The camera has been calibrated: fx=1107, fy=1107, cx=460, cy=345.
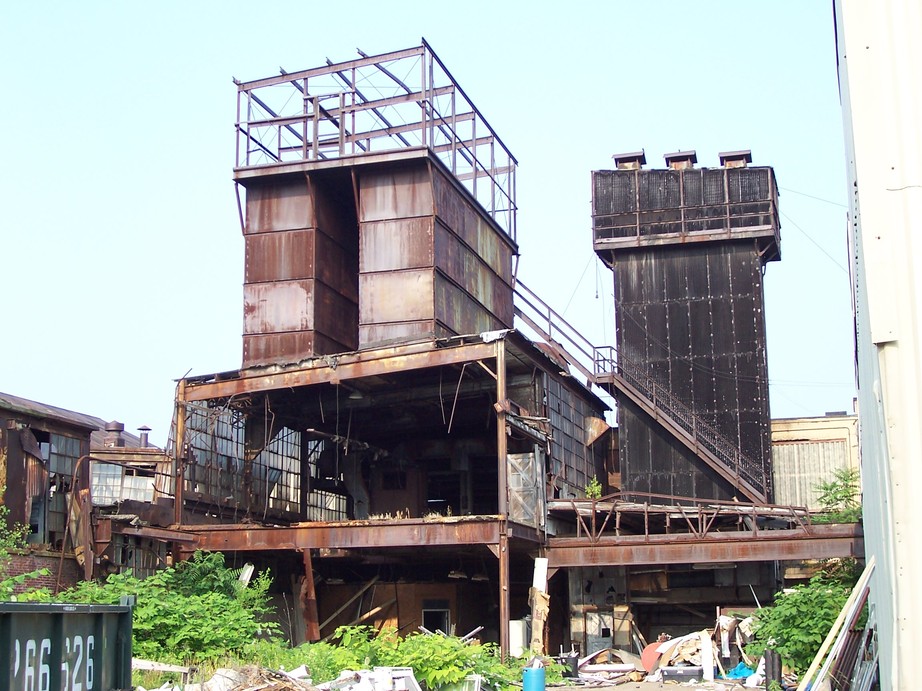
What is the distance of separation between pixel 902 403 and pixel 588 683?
693 inches

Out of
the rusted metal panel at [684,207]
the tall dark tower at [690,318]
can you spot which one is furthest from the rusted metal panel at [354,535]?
the rusted metal panel at [684,207]

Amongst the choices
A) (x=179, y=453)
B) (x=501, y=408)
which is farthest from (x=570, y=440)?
(x=179, y=453)

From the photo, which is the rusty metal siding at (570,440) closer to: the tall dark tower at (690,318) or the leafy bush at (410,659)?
the tall dark tower at (690,318)

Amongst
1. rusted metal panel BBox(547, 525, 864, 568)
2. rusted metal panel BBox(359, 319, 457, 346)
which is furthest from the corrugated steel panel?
rusted metal panel BBox(359, 319, 457, 346)

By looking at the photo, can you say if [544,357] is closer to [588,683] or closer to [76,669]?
[588,683]

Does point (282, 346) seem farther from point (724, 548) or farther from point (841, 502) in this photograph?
point (841, 502)

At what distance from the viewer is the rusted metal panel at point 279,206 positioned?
30.5 m

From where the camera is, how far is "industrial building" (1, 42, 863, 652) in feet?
85.9

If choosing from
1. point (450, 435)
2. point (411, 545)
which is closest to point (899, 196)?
point (411, 545)

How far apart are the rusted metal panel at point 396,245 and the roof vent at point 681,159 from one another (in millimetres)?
11646

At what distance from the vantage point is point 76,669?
891 centimetres

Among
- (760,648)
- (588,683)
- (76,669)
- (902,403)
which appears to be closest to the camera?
(902,403)

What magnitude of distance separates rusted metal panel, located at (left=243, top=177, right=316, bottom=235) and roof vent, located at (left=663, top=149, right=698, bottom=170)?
13.3 metres

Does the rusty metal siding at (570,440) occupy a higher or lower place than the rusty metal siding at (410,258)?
lower
